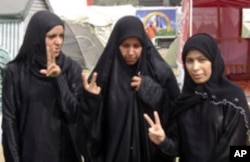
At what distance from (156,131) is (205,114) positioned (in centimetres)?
27

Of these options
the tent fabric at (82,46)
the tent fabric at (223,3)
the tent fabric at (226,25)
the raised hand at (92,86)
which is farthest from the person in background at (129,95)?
the tent fabric at (82,46)

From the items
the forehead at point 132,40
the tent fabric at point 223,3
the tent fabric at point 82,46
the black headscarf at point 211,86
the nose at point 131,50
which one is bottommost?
the tent fabric at point 82,46

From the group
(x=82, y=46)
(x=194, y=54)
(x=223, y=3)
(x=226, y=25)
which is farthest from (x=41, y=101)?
(x=82, y=46)

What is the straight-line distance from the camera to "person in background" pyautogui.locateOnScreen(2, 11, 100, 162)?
320 cm

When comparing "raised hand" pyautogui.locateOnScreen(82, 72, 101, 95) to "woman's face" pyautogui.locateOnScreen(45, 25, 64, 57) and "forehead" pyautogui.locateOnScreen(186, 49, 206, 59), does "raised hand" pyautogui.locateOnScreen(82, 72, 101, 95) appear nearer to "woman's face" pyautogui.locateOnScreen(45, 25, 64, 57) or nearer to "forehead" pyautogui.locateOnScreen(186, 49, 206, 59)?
"woman's face" pyautogui.locateOnScreen(45, 25, 64, 57)

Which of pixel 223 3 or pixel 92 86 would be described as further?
pixel 223 3

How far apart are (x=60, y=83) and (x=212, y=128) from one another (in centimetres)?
87

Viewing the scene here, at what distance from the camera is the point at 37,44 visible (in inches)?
129

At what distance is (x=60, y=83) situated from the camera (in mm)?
3168

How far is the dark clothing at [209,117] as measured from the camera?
289 cm

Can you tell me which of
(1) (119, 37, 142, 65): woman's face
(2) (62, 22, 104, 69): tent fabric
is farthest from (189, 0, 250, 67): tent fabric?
(1) (119, 37, 142, 65): woman's face

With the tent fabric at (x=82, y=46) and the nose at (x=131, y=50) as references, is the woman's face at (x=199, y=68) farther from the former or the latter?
the tent fabric at (x=82, y=46)

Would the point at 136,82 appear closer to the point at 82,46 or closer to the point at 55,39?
the point at 55,39

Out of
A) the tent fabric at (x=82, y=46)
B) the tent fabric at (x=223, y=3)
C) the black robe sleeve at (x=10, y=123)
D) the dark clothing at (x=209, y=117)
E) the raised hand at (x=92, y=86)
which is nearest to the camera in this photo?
the dark clothing at (x=209, y=117)
